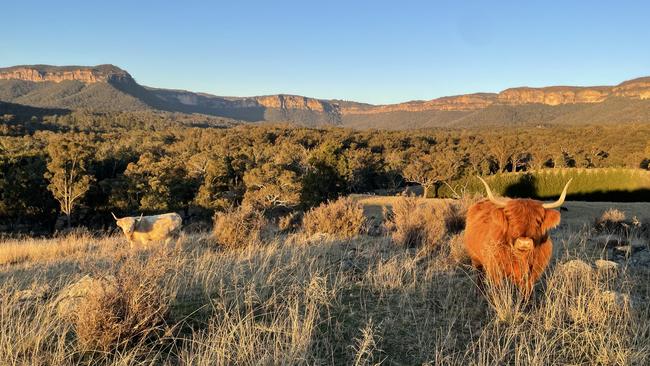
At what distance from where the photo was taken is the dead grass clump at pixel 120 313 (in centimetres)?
272

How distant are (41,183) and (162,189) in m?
9.48

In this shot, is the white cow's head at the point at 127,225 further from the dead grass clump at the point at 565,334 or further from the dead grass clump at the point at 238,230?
the dead grass clump at the point at 565,334

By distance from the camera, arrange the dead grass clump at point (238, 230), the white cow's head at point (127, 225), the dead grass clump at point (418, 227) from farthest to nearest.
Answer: the white cow's head at point (127, 225) < the dead grass clump at point (238, 230) < the dead grass clump at point (418, 227)

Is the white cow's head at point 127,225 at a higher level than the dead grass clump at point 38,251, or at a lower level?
higher

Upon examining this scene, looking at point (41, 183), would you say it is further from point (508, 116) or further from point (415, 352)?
point (508, 116)

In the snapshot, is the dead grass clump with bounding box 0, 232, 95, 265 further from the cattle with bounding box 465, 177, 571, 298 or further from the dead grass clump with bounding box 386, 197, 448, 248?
the cattle with bounding box 465, 177, 571, 298

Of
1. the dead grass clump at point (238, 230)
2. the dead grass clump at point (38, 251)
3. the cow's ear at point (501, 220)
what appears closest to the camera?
the cow's ear at point (501, 220)

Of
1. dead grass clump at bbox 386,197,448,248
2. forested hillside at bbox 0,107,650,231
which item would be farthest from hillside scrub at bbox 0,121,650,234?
dead grass clump at bbox 386,197,448,248

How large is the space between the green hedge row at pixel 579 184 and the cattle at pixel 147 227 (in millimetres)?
34850

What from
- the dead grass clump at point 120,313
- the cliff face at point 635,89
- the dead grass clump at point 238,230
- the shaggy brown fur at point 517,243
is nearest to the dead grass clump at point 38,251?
the dead grass clump at point 238,230

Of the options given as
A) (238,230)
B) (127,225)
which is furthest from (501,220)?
(127,225)

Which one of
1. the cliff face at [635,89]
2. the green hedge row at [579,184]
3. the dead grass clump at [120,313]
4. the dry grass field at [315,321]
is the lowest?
the green hedge row at [579,184]

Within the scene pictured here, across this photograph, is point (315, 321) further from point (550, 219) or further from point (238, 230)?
point (238, 230)

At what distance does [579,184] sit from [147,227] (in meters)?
46.0
